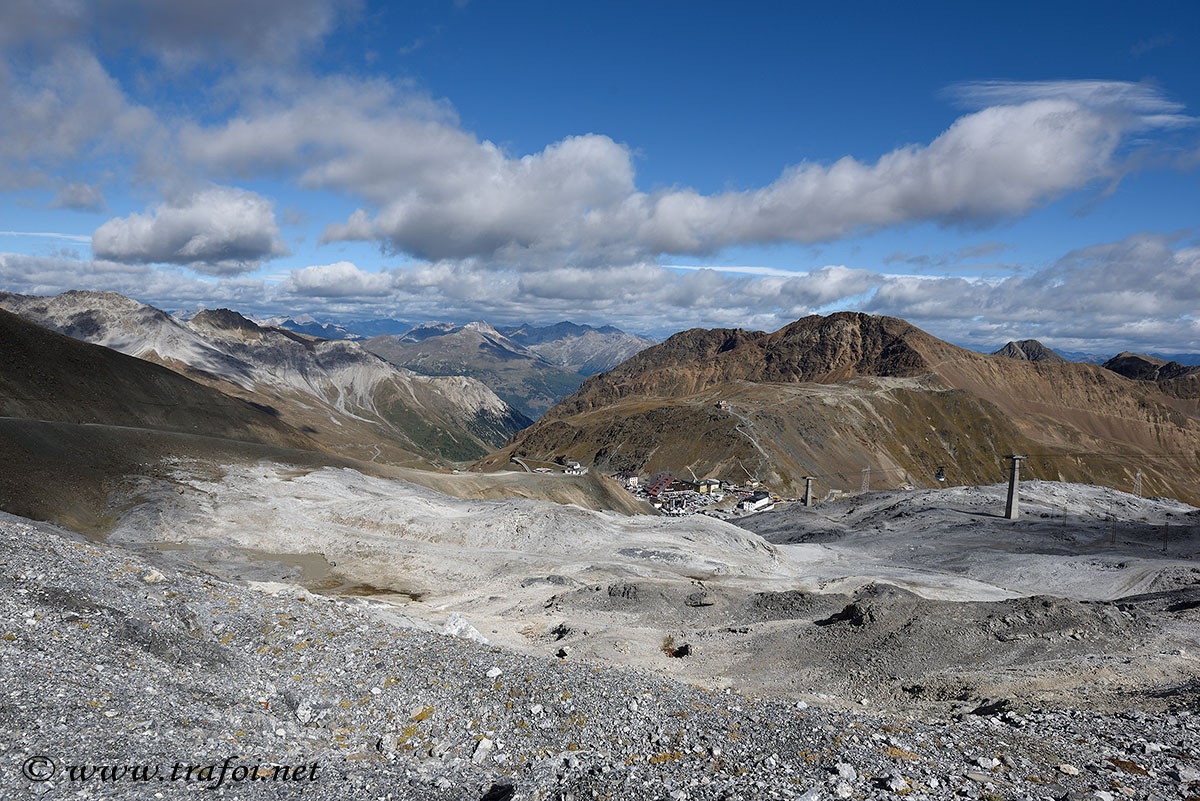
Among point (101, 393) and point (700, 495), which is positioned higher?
point (101, 393)

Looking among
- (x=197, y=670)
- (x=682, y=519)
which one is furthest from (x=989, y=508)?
(x=197, y=670)

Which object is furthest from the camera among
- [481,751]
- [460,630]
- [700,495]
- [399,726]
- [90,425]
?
[700,495]

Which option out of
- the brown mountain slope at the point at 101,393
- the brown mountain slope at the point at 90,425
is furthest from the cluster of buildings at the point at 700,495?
the brown mountain slope at the point at 101,393

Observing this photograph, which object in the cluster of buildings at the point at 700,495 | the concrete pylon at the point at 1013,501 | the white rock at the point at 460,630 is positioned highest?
the white rock at the point at 460,630

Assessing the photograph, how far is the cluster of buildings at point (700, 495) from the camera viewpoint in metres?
126

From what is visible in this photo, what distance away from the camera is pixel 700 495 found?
139 meters

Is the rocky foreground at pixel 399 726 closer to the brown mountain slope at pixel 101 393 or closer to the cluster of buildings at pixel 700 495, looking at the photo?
the brown mountain slope at pixel 101 393

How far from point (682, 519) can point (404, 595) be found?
32730 mm

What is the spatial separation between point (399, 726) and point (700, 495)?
130 metres

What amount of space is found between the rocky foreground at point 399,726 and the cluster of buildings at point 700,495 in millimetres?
105386

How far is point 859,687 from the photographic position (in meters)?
20.7

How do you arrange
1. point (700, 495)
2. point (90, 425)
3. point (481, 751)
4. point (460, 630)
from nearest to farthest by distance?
point (481, 751), point (460, 630), point (90, 425), point (700, 495)

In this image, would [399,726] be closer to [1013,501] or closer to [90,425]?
[90,425]

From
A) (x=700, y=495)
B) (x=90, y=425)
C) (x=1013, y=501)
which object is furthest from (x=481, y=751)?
(x=700, y=495)
